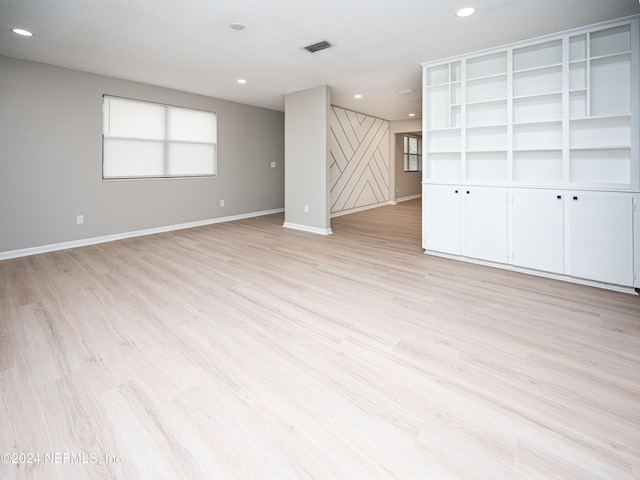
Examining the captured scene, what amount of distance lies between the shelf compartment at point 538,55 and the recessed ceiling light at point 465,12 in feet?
3.27

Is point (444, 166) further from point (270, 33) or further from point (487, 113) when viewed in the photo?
point (270, 33)

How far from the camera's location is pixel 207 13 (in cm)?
296

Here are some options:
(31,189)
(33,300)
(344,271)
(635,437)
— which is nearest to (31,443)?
(33,300)

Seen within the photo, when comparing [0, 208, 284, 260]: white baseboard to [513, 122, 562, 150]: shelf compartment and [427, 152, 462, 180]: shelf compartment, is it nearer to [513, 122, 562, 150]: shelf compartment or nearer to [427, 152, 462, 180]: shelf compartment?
[427, 152, 462, 180]: shelf compartment

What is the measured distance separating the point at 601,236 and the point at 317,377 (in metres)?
3.12

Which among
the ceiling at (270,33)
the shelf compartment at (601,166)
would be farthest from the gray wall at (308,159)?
the shelf compartment at (601,166)

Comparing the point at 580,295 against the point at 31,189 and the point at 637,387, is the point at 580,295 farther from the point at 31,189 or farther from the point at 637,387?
the point at 31,189

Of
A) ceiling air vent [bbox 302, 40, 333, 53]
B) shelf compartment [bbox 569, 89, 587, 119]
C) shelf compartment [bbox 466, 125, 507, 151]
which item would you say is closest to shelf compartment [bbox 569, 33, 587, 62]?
shelf compartment [bbox 569, 89, 587, 119]

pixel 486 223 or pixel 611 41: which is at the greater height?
pixel 611 41

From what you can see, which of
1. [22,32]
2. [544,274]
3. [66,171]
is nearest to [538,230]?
→ [544,274]

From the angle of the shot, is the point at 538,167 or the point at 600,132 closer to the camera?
the point at 600,132

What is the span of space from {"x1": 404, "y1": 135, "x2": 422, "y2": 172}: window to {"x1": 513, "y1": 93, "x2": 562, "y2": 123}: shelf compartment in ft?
23.6

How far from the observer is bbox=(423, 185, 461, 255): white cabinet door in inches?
160

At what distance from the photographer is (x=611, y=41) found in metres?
3.06
